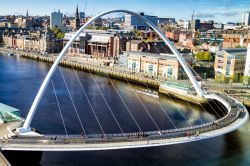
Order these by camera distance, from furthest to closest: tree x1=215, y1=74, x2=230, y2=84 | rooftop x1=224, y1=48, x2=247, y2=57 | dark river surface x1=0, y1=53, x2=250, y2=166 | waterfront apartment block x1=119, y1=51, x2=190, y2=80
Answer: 1. waterfront apartment block x1=119, y1=51, x2=190, y2=80
2. rooftop x1=224, y1=48, x2=247, y2=57
3. tree x1=215, y1=74, x2=230, y2=84
4. dark river surface x1=0, y1=53, x2=250, y2=166

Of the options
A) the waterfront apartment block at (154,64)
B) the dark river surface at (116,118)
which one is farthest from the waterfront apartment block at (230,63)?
the dark river surface at (116,118)

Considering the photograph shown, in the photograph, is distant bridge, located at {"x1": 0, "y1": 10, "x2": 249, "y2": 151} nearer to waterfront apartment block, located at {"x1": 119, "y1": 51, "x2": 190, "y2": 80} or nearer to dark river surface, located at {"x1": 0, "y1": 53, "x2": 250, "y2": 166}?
dark river surface, located at {"x1": 0, "y1": 53, "x2": 250, "y2": 166}

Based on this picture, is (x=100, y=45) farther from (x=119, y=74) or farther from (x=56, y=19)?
(x=56, y=19)

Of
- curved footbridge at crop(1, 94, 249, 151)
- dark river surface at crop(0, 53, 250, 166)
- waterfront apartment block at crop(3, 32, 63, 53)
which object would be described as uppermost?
waterfront apartment block at crop(3, 32, 63, 53)

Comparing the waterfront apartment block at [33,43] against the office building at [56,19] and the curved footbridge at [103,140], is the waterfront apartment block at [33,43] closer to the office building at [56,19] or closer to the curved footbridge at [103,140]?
the office building at [56,19]

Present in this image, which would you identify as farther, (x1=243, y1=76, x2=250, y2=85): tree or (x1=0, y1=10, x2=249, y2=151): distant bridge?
(x1=243, y1=76, x2=250, y2=85): tree

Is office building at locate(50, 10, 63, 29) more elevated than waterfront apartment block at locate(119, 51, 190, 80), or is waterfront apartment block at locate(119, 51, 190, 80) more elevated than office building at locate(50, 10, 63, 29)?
office building at locate(50, 10, 63, 29)

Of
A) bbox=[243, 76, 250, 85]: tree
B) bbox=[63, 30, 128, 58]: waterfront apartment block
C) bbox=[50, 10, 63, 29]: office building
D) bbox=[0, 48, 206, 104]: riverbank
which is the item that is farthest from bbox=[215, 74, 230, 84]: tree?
bbox=[50, 10, 63, 29]: office building

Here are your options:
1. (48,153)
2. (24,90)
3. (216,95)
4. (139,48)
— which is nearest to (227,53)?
(216,95)
